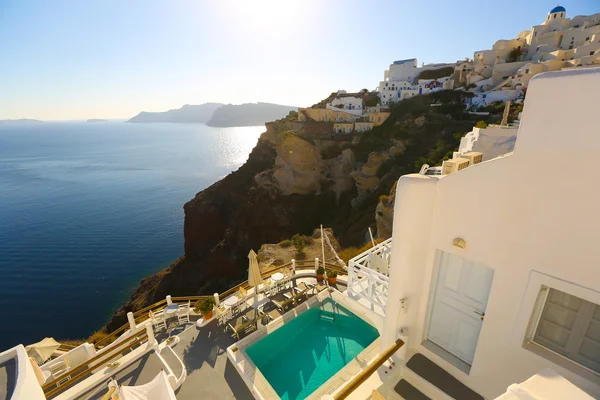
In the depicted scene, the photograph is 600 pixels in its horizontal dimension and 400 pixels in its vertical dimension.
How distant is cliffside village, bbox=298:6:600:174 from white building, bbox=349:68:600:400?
43.5 meters

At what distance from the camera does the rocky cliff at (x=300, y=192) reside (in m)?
34.5

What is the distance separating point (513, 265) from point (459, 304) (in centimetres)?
128

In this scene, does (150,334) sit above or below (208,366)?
above

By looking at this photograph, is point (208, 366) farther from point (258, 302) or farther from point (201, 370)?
point (258, 302)

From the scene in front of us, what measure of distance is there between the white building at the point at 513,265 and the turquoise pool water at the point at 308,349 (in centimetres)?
387

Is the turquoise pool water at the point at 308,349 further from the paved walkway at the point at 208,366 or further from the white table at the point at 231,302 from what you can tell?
the white table at the point at 231,302

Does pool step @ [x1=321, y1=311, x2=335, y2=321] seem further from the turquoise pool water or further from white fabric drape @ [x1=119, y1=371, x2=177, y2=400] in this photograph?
white fabric drape @ [x1=119, y1=371, x2=177, y2=400]

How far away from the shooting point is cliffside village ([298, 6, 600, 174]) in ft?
128

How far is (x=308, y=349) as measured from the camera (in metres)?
8.84

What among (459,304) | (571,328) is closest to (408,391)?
(459,304)

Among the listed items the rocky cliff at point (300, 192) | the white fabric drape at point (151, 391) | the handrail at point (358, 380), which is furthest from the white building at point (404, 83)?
the white fabric drape at point (151, 391)

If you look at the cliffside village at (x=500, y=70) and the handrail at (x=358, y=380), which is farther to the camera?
the cliffside village at (x=500, y=70)

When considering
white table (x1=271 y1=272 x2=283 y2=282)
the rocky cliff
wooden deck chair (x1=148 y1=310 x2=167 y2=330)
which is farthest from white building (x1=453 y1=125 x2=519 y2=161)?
the rocky cliff

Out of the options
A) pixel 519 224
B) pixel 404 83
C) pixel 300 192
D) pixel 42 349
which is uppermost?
pixel 404 83
